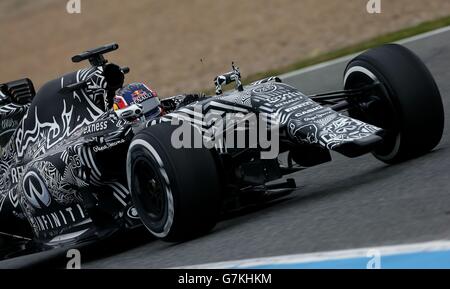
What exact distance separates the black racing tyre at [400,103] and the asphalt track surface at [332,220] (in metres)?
0.09

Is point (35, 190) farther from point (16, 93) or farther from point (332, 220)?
point (332, 220)

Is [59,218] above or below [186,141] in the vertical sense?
below

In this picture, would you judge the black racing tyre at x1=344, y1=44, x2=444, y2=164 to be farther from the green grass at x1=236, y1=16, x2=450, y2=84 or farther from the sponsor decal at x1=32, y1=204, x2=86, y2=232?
the green grass at x1=236, y1=16, x2=450, y2=84

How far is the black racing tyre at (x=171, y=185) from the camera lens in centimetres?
612

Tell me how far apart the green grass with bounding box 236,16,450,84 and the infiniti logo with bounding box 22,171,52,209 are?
5330 millimetres

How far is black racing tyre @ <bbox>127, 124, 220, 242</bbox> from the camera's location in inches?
241

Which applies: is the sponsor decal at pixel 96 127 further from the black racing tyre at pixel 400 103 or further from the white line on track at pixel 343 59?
the white line on track at pixel 343 59

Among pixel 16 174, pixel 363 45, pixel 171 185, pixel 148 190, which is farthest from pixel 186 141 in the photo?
Answer: pixel 363 45

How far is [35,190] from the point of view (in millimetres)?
7508

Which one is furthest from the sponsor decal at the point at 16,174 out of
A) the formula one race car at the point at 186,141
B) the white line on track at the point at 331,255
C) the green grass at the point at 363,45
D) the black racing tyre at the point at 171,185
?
the green grass at the point at 363,45

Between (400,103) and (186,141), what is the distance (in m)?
1.41

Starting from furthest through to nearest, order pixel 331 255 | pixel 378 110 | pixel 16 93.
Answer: pixel 16 93, pixel 378 110, pixel 331 255

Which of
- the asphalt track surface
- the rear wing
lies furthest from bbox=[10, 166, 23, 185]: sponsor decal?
the asphalt track surface

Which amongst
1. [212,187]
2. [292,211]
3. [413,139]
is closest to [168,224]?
[212,187]
